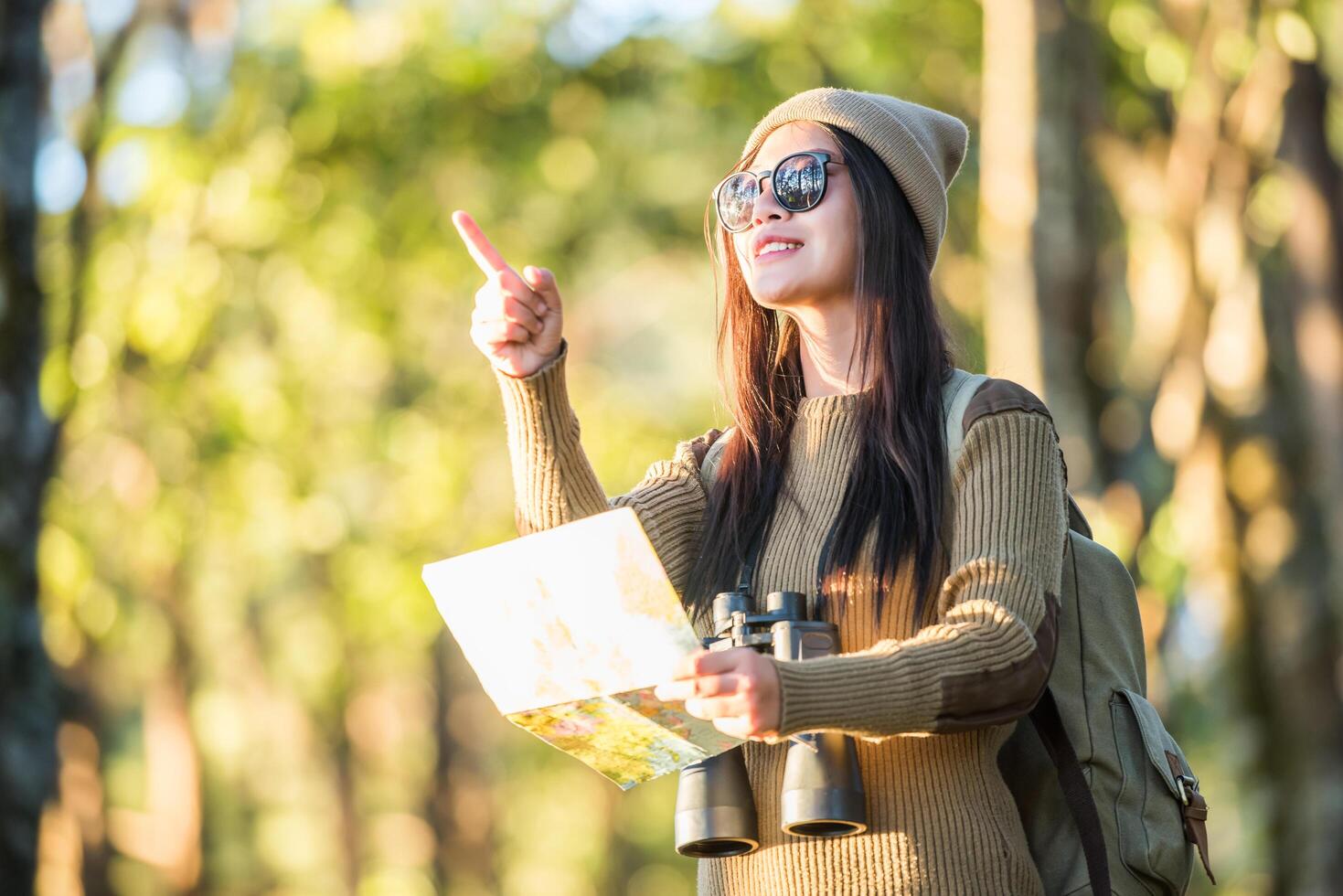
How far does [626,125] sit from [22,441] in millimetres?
7953

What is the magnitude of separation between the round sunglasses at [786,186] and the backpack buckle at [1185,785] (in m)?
1.21

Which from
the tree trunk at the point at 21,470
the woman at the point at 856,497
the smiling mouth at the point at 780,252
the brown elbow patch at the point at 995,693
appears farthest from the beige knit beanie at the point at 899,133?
the tree trunk at the point at 21,470

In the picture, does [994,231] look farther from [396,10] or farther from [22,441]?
[396,10]

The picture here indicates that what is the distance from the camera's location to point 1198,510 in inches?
459

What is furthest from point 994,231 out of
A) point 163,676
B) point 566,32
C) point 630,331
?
point 630,331

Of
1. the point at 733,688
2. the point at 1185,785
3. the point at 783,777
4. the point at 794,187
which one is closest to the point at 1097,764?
the point at 1185,785

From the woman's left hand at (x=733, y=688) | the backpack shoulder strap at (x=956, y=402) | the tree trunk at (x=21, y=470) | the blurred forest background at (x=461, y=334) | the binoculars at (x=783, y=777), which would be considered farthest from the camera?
the blurred forest background at (x=461, y=334)

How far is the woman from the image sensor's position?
9.61 feet

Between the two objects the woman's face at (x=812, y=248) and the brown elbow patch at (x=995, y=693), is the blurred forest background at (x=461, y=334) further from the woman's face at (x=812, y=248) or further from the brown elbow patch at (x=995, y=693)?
the brown elbow patch at (x=995, y=693)

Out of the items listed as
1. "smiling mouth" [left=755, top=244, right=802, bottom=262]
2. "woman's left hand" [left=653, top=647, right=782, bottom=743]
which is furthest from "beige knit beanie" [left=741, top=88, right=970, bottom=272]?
"woman's left hand" [left=653, top=647, right=782, bottom=743]

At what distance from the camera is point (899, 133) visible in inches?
140

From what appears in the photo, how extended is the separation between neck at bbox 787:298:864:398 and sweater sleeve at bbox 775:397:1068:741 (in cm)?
37

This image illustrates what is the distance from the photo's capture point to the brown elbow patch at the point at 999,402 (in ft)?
10.7

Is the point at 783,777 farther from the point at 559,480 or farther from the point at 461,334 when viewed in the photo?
the point at 461,334
